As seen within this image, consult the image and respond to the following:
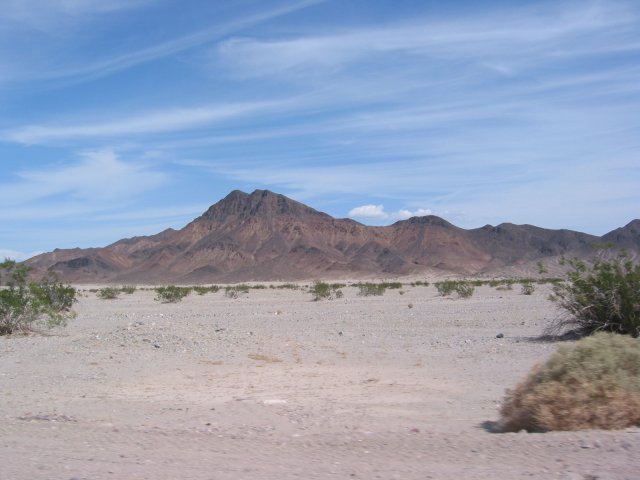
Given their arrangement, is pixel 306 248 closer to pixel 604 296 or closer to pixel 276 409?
pixel 604 296

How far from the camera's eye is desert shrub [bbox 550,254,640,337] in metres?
18.8

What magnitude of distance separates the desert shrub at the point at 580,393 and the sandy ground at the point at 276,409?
14.4 inches

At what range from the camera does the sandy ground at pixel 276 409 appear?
7.71 m

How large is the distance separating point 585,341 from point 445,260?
13807cm

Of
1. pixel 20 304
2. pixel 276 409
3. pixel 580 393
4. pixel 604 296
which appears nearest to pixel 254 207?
pixel 20 304

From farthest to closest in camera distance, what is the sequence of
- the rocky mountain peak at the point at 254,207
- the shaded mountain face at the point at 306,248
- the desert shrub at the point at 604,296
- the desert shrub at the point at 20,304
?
the rocky mountain peak at the point at 254,207 < the shaded mountain face at the point at 306,248 < the desert shrub at the point at 20,304 < the desert shrub at the point at 604,296

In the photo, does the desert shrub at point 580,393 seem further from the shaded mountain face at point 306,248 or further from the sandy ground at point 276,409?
the shaded mountain face at point 306,248

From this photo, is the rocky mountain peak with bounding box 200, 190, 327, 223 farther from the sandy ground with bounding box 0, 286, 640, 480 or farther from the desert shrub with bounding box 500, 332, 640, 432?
the desert shrub with bounding box 500, 332, 640, 432

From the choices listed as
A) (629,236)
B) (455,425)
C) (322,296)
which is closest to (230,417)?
(455,425)

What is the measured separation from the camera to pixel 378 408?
37.5ft

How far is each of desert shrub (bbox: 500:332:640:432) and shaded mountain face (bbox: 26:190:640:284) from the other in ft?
412

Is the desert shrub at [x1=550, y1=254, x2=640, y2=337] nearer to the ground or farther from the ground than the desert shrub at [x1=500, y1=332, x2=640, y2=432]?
farther from the ground

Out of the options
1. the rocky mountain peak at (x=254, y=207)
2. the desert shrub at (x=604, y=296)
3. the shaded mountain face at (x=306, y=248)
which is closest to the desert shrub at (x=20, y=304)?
the desert shrub at (x=604, y=296)

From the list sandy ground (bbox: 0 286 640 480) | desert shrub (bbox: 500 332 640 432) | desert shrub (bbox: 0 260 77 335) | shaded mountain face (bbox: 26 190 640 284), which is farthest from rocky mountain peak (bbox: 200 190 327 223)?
desert shrub (bbox: 500 332 640 432)
